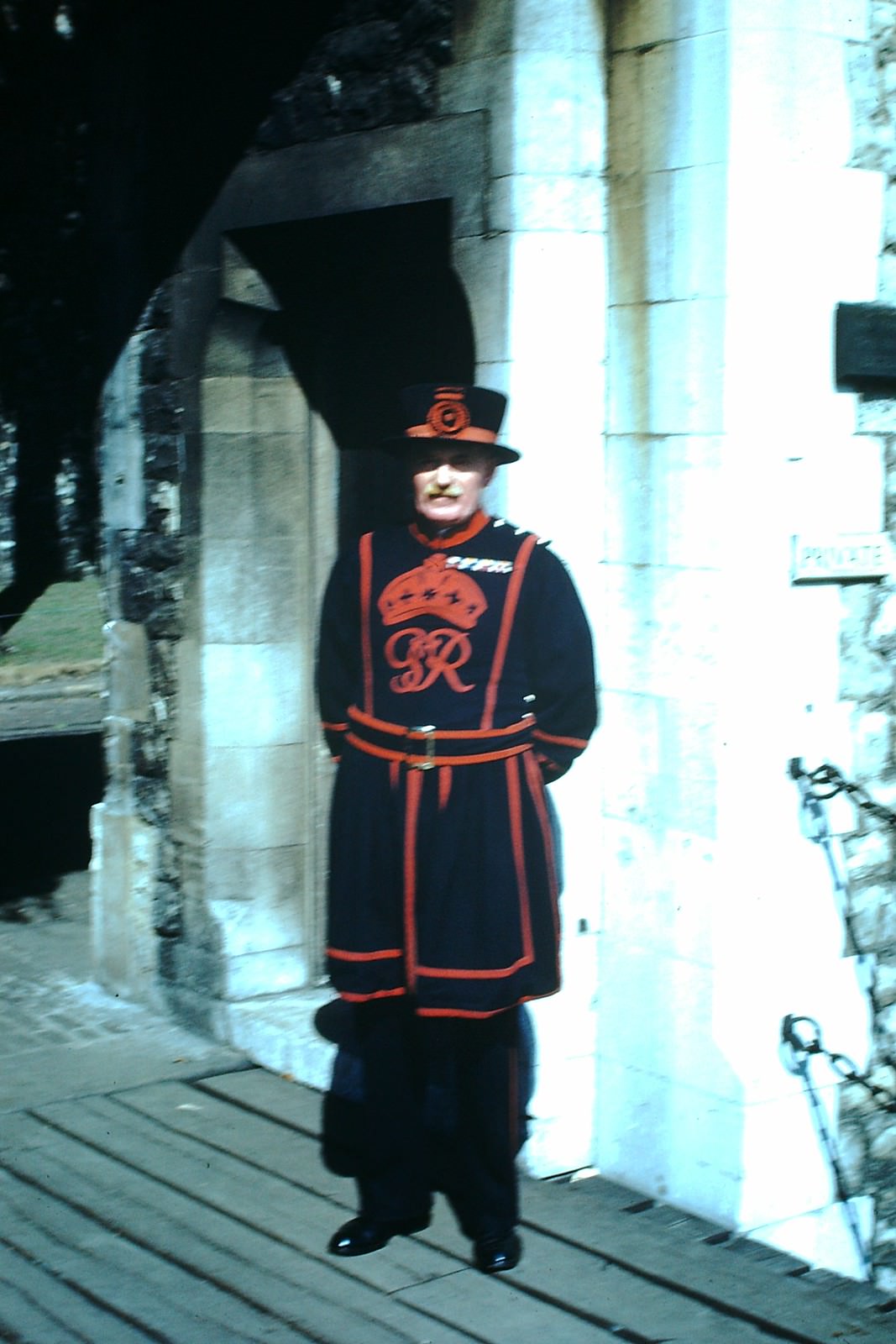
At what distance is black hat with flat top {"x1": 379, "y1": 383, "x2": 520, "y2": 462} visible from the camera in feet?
14.7

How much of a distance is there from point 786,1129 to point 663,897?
2.21 ft

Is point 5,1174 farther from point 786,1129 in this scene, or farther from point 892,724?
point 892,724

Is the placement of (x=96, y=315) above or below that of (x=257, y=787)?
above

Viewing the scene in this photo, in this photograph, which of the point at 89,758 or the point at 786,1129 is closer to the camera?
the point at 786,1129

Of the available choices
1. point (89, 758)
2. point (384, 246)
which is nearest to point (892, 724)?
point (384, 246)

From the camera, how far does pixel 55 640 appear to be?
18.4 m

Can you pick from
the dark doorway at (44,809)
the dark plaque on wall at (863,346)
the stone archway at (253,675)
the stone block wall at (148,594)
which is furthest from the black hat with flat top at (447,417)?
the dark doorway at (44,809)

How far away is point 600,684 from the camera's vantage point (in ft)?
16.6

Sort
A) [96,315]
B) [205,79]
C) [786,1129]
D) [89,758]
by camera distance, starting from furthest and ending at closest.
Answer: [89,758] → [96,315] → [205,79] → [786,1129]

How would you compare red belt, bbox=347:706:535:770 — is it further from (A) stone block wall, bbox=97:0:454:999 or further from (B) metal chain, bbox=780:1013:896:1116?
(A) stone block wall, bbox=97:0:454:999

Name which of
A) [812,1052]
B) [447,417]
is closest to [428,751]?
[447,417]

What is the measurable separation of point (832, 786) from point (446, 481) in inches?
52.7

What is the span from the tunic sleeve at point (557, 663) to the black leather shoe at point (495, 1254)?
3.68 ft

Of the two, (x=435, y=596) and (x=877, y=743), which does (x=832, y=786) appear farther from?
(x=435, y=596)
